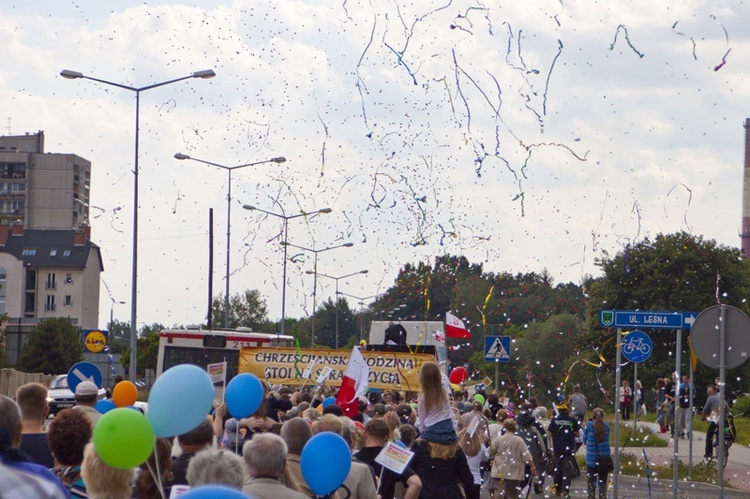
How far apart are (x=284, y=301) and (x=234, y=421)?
40545 millimetres

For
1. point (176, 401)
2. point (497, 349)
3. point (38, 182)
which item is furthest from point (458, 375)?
point (38, 182)

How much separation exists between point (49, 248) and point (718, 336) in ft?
363

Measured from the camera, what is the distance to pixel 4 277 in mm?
117500

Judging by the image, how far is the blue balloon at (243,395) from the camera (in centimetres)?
835

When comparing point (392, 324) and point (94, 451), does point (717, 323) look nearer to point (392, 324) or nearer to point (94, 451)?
point (94, 451)

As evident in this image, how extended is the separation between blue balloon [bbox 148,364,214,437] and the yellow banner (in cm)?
1418

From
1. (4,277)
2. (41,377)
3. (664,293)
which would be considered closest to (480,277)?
(664,293)

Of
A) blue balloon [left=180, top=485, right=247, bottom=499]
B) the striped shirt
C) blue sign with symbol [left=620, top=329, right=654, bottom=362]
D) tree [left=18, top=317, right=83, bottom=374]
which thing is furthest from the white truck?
tree [left=18, top=317, right=83, bottom=374]

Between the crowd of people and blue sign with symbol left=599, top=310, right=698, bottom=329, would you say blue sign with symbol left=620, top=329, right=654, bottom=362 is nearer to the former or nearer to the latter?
blue sign with symbol left=599, top=310, right=698, bottom=329

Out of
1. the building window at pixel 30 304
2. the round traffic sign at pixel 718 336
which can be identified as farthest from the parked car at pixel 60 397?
the building window at pixel 30 304

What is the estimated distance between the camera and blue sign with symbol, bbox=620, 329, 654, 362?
1741 cm

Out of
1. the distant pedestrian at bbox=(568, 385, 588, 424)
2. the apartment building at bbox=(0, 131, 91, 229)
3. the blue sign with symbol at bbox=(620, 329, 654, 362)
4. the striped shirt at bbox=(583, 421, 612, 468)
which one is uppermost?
the apartment building at bbox=(0, 131, 91, 229)

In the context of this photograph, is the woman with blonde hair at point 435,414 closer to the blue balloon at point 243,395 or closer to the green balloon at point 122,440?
the blue balloon at point 243,395

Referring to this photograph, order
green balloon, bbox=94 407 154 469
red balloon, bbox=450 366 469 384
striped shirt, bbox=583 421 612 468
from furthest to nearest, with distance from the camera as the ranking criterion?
red balloon, bbox=450 366 469 384 → striped shirt, bbox=583 421 612 468 → green balloon, bbox=94 407 154 469
